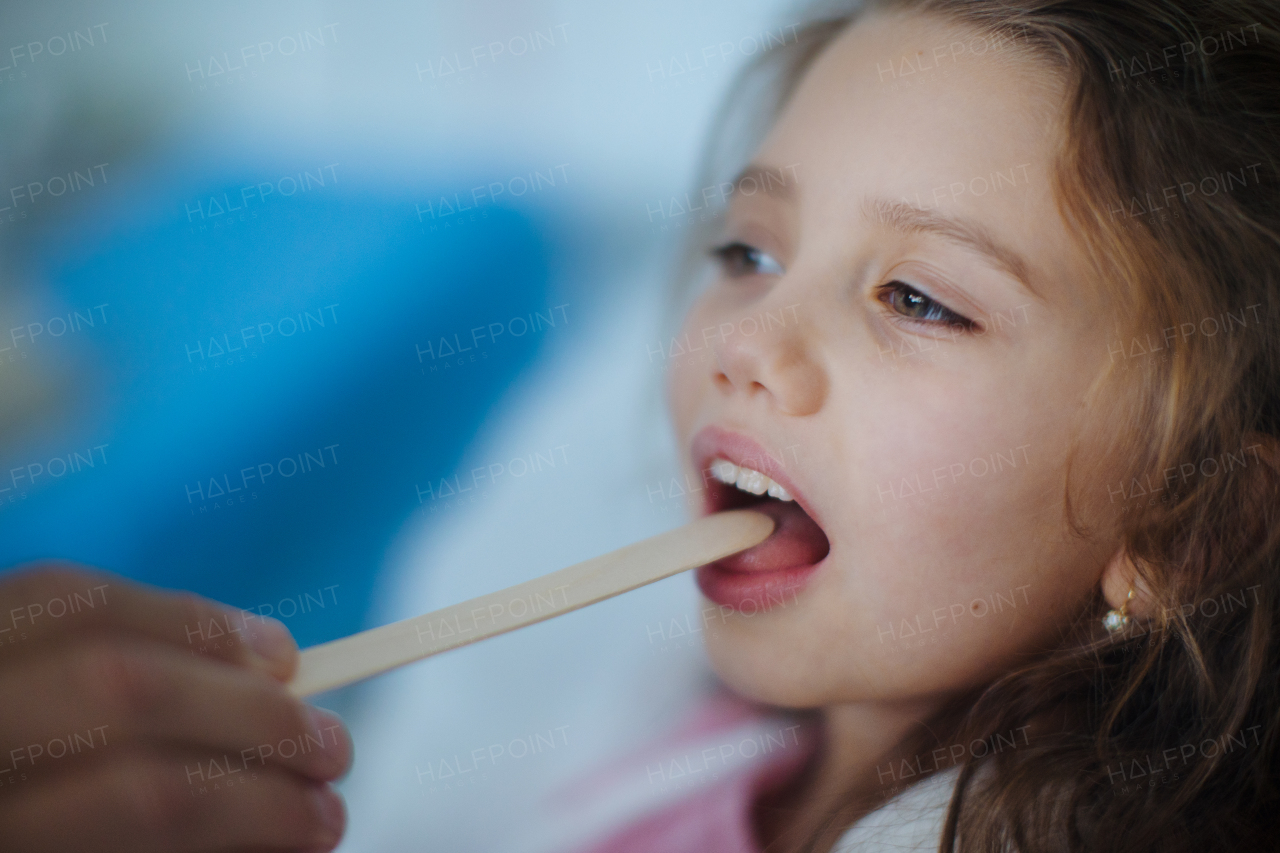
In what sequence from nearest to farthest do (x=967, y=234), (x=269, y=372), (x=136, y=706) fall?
(x=136, y=706)
(x=967, y=234)
(x=269, y=372)

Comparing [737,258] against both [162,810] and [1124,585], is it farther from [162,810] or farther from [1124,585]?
[162,810]

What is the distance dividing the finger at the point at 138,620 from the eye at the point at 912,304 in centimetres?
45

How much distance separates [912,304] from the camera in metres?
0.58

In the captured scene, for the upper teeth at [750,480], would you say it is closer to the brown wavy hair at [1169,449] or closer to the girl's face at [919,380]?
the girl's face at [919,380]

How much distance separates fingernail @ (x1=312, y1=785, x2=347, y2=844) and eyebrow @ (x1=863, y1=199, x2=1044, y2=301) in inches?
20.6

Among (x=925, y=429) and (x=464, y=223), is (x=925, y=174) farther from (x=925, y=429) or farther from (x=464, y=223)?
(x=464, y=223)

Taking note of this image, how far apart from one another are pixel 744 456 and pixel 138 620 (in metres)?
0.40

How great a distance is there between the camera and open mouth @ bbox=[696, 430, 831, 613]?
2.04 feet

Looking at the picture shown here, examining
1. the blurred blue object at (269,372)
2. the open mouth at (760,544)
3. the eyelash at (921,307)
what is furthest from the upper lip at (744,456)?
the blurred blue object at (269,372)

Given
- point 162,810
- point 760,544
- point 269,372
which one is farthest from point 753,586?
point 269,372

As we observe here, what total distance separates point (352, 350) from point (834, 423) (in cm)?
55

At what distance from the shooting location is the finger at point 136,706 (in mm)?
441

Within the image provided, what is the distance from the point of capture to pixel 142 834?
0.46m

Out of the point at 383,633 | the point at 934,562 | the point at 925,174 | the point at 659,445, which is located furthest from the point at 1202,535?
the point at 383,633
